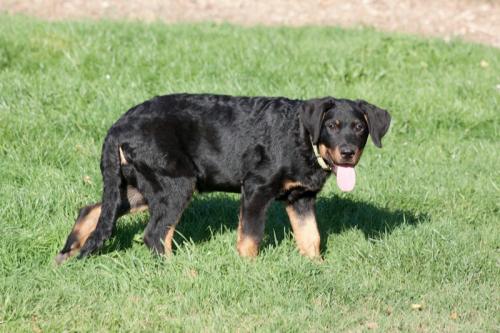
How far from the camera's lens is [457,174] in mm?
8125

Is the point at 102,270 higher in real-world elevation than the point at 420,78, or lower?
lower

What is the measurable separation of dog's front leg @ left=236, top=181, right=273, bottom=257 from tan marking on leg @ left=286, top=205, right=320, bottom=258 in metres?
0.43

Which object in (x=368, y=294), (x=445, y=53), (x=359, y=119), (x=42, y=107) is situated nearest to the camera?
(x=368, y=294)

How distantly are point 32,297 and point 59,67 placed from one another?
206 inches

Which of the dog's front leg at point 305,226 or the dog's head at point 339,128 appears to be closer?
the dog's head at point 339,128

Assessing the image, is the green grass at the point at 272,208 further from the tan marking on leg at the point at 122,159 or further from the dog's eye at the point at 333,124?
the dog's eye at the point at 333,124

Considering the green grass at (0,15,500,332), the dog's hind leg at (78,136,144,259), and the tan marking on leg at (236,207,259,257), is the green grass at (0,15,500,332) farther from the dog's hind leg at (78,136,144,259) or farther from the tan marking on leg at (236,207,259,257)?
the dog's hind leg at (78,136,144,259)

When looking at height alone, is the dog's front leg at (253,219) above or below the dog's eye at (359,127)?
below

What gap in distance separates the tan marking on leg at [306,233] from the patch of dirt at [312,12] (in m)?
7.54

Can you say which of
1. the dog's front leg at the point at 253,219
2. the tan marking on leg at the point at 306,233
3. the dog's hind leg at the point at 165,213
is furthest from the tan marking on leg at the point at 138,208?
the tan marking on leg at the point at 306,233

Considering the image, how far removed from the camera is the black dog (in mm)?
5965

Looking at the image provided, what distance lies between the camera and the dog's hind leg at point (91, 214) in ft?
19.9

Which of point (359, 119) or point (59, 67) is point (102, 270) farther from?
point (59, 67)

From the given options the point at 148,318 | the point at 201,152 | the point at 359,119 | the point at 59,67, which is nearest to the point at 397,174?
the point at 359,119
